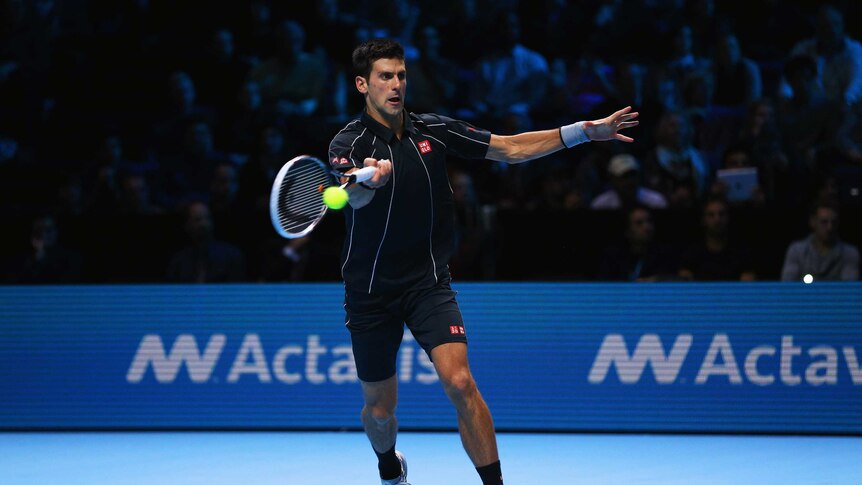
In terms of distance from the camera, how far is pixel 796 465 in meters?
6.58

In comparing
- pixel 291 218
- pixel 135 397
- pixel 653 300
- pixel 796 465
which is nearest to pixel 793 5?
pixel 653 300

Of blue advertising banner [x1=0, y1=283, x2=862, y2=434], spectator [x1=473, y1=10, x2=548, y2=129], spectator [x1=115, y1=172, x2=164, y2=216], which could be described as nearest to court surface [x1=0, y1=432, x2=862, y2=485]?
A: blue advertising banner [x1=0, y1=283, x2=862, y2=434]

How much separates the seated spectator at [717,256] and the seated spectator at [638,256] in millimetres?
142

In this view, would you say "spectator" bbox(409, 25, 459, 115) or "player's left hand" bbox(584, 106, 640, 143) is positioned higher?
"player's left hand" bbox(584, 106, 640, 143)

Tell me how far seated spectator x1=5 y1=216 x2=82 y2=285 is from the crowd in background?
0.02 m

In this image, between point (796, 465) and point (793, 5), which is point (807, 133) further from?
point (796, 465)

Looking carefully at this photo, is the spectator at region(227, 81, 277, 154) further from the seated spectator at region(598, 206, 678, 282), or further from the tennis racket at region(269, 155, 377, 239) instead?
the tennis racket at region(269, 155, 377, 239)

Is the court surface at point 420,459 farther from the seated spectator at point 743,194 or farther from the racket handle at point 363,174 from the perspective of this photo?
the racket handle at point 363,174

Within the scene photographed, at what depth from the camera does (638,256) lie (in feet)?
27.7

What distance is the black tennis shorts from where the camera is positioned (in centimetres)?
502

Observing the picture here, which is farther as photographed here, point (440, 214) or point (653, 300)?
point (653, 300)

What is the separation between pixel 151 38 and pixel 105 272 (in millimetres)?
4958

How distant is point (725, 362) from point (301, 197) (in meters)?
3.91

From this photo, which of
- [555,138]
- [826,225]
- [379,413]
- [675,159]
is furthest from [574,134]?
[675,159]
